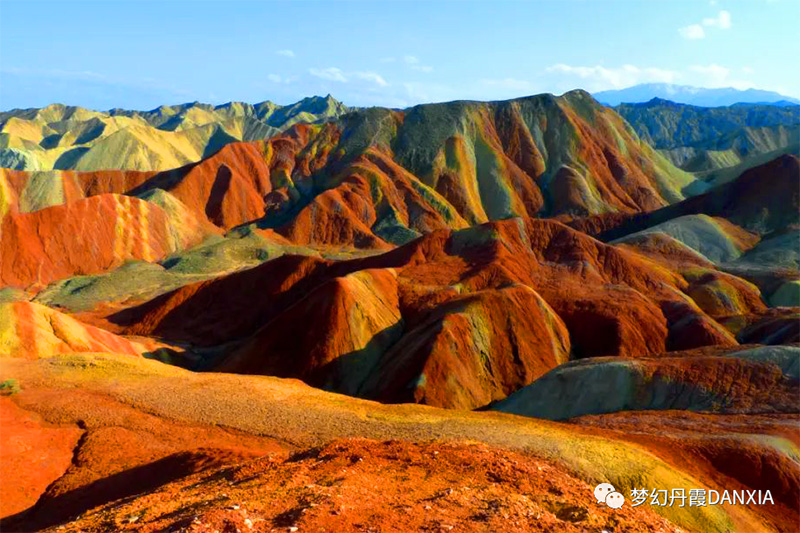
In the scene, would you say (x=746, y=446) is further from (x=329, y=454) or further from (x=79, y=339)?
(x=79, y=339)

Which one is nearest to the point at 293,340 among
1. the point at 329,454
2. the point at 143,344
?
the point at 143,344

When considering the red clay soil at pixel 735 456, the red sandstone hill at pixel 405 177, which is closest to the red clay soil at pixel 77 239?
the red sandstone hill at pixel 405 177

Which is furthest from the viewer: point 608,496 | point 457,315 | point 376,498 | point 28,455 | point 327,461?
point 457,315

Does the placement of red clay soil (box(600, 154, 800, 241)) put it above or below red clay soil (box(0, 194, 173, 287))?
above

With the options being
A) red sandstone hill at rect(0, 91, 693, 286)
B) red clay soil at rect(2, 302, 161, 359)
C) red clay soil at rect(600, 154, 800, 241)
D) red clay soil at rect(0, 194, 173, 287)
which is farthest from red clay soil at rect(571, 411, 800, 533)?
red clay soil at rect(0, 194, 173, 287)

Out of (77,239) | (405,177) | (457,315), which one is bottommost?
(457,315)

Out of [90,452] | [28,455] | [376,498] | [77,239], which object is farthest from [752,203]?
[77,239]

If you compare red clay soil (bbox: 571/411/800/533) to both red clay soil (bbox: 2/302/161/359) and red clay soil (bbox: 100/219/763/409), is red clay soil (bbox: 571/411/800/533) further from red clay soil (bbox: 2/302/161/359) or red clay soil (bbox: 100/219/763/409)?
red clay soil (bbox: 2/302/161/359)

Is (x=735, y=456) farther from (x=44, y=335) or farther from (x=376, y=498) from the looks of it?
(x=44, y=335)

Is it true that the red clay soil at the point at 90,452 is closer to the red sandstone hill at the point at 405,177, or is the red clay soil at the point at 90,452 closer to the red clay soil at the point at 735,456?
the red clay soil at the point at 735,456

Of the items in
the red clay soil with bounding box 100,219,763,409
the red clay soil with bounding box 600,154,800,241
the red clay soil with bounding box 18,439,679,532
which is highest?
the red clay soil with bounding box 600,154,800,241
